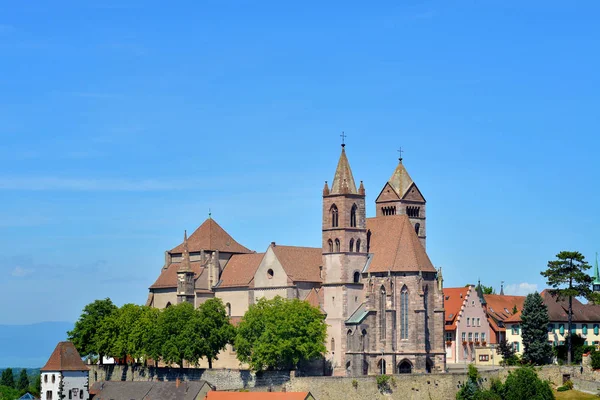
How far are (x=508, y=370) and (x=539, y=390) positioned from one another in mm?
6150

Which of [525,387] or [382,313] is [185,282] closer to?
[382,313]

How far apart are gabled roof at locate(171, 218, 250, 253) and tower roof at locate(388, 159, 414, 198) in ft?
62.4

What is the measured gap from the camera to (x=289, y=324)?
363 ft

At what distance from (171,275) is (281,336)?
27499 millimetres

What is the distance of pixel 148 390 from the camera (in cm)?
10938

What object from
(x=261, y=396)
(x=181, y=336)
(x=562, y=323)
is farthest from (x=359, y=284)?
(x=562, y=323)

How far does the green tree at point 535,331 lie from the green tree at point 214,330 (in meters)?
30.7

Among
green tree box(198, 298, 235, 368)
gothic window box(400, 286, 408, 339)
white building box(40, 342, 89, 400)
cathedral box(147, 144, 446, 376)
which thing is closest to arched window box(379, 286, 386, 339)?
cathedral box(147, 144, 446, 376)

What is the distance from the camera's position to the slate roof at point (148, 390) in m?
106

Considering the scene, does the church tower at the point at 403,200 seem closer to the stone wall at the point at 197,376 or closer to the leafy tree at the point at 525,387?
the leafy tree at the point at 525,387

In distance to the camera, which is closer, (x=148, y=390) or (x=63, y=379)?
(x=148, y=390)

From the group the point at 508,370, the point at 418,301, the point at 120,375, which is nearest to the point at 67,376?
the point at 120,375

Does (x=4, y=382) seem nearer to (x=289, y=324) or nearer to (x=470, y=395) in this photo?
(x=289, y=324)

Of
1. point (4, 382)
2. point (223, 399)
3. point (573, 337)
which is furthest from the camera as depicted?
point (4, 382)
